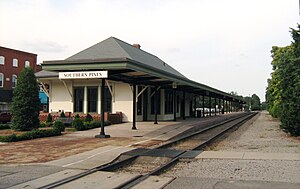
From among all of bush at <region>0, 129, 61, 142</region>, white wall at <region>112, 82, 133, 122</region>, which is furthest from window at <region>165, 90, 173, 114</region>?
bush at <region>0, 129, 61, 142</region>

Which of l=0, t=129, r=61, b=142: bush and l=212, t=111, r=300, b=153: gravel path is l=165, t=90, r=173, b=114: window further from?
l=0, t=129, r=61, b=142: bush

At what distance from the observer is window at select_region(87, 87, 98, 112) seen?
32250mm

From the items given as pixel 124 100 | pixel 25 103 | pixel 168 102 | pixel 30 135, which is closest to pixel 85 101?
pixel 124 100

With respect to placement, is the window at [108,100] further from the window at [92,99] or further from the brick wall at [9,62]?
the brick wall at [9,62]

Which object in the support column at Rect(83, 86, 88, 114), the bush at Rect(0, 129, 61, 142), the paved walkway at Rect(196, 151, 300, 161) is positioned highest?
the support column at Rect(83, 86, 88, 114)

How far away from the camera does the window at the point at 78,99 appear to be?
32.8 meters

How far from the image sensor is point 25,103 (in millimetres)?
21219

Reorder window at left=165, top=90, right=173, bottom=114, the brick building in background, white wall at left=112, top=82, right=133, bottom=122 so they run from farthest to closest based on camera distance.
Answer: the brick building in background, window at left=165, top=90, right=173, bottom=114, white wall at left=112, top=82, right=133, bottom=122

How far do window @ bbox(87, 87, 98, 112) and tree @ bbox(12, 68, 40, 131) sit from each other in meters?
10.5

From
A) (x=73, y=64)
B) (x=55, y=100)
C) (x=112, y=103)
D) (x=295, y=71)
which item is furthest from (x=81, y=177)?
(x=55, y=100)

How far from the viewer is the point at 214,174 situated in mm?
9180

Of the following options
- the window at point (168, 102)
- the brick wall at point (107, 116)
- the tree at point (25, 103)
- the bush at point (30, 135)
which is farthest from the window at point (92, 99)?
the bush at point (30, 135)

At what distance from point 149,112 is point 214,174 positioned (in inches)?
1046

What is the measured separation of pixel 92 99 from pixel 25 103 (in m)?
11.4
